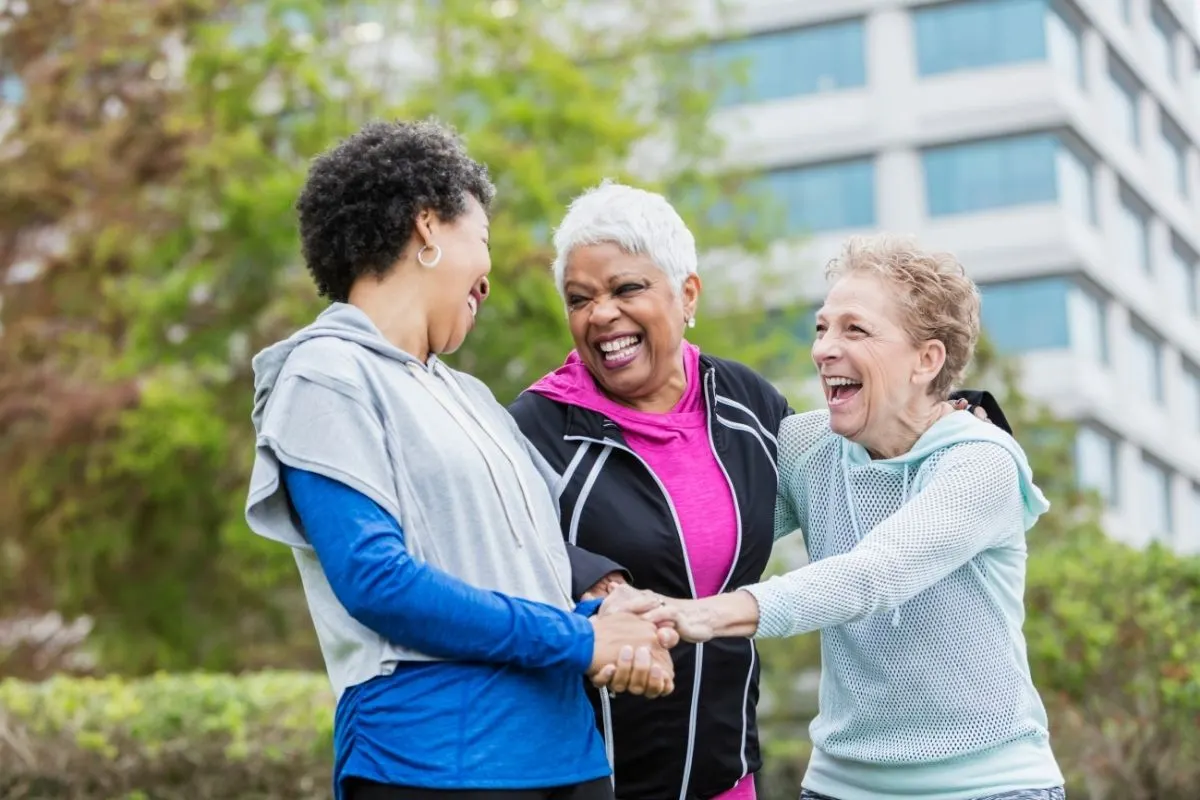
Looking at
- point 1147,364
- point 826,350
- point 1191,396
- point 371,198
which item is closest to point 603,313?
Answer: point 826,350

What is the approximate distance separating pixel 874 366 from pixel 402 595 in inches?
51.0

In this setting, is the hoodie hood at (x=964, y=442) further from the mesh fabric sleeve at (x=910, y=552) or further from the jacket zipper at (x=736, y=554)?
the jacket zipper at (x=736, y=554)

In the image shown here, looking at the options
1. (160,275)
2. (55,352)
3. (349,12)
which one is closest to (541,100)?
(349,12)

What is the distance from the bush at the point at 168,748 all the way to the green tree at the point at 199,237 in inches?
287

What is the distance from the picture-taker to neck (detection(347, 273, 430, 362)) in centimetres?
305

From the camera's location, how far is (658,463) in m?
3.77

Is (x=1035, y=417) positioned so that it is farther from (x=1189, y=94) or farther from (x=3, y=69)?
(x=1189, y=94)

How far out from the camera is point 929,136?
112ft

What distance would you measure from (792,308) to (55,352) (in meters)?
8.39

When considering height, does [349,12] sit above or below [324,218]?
above

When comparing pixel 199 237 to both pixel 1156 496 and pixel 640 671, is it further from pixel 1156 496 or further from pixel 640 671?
pixel 1156 496

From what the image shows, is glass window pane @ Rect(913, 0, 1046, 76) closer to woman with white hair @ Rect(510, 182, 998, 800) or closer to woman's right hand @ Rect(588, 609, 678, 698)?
woman with white hair @ Rect(510, 182, 998, 800)

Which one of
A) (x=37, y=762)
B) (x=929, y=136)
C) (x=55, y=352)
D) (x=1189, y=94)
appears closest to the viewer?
(x=37, y=762)

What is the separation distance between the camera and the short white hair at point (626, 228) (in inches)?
150
